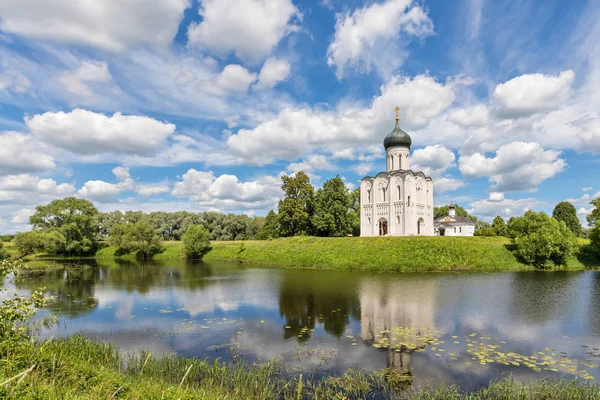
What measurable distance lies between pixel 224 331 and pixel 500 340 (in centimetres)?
1007

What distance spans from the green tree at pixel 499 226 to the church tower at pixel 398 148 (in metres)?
20.8

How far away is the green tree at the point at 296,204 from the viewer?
50.5 m

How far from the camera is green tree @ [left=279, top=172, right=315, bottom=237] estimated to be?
50.5 meters

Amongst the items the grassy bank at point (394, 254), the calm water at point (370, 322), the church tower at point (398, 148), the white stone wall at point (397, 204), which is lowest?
the calm water at point (370, 322)

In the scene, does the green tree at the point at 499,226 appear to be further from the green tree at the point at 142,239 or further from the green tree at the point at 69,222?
the green tree at the point at 69,222

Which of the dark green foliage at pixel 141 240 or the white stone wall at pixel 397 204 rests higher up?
the white stone wall at pixel 397 204

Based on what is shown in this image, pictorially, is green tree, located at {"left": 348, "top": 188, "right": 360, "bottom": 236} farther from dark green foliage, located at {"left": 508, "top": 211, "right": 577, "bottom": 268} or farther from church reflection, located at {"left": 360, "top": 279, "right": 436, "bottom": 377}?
church reflection, located at {"left": 360, "top": 279, "right": 436, "bottom": 377}

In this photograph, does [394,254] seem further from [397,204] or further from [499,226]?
[499,226]

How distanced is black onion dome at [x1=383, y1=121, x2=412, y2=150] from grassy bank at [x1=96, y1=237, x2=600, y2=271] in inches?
612

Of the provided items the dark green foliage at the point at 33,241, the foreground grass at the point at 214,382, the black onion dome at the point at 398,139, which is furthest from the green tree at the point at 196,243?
the foreground grass at the point at 214,382

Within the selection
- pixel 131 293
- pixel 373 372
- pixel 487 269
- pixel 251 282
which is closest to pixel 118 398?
pixel 373 372

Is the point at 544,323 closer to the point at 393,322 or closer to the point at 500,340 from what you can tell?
the point at 500,340

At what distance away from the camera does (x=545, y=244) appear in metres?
31.5

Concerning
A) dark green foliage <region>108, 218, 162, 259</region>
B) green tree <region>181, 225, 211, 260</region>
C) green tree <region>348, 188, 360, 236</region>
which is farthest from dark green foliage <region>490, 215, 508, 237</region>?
dark green foliage <region>108, 218, 162, 259</region>
